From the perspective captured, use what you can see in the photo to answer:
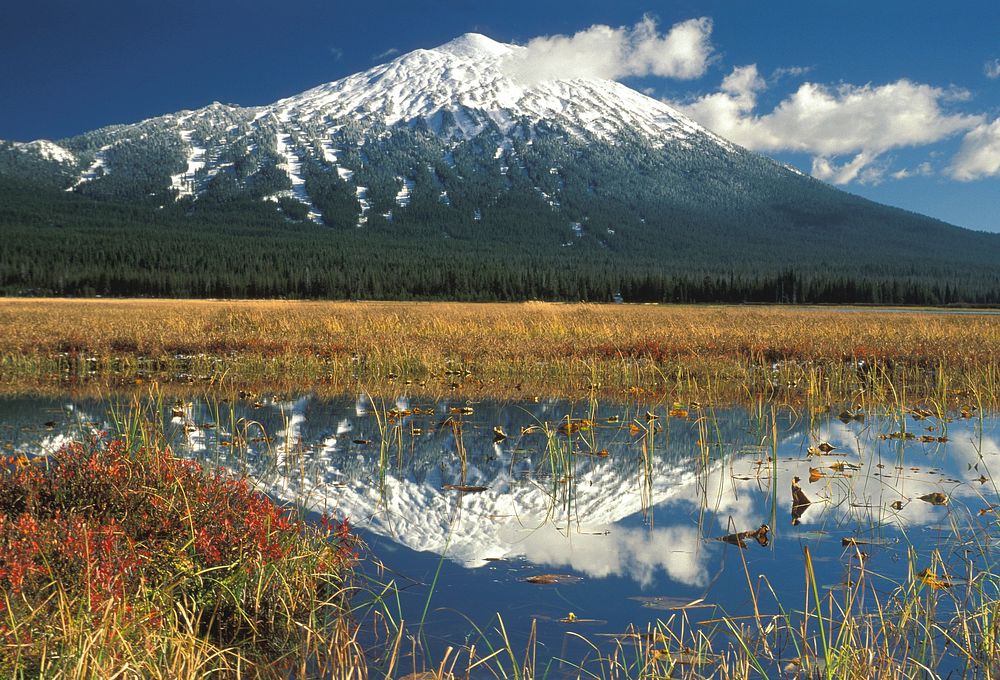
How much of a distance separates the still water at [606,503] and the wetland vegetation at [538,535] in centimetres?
3

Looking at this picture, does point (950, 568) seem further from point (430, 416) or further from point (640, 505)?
point (430, 416)

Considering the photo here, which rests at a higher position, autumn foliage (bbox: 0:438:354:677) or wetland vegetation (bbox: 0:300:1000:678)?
autumn foliage (bbox: 0:438:354:677)

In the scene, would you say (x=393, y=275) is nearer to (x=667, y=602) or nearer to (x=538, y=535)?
(x=538, y=535)

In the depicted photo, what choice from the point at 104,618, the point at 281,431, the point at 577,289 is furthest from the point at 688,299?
the point at 104,618

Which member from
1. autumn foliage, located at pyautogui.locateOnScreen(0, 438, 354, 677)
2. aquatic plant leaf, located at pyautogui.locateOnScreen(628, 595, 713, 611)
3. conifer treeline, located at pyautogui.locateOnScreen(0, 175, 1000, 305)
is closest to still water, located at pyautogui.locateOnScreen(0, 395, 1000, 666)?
aquatic plant leaf, located at pyautogui.locateOnScreen(628, 595, 713, 611)

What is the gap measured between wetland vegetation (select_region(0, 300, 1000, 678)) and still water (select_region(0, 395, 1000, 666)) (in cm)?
3

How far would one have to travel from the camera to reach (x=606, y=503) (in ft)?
23.9

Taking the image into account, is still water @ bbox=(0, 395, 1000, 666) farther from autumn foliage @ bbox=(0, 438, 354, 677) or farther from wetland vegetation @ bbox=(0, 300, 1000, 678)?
autumn foliage @ bbox=(0, 438, 354, 677)

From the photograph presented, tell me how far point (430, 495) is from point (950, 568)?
4.31 metres

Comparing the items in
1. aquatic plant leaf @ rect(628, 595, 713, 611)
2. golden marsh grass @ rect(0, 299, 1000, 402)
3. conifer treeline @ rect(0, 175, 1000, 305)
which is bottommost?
aquatic plant leaf @ rect(628, 595, 713, 611)

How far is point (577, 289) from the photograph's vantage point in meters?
121

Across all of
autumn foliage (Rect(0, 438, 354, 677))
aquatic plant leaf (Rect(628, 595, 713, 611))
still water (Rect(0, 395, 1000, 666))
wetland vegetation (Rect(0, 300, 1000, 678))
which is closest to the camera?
autumn foliage (Rect(0, 438, 354, 677))

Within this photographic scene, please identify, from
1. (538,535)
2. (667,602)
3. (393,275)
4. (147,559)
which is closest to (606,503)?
(538,535)

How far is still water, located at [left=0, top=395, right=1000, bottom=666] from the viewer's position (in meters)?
5.05
